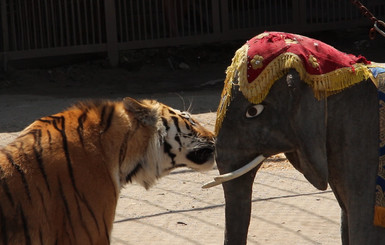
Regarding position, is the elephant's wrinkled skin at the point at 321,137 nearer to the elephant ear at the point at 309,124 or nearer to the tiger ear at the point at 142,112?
the elephant ear at the point at 309,124

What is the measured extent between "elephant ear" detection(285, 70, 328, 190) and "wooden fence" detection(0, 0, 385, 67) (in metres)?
9.24

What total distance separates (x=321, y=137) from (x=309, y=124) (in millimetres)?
84

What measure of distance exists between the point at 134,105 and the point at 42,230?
0.81 m

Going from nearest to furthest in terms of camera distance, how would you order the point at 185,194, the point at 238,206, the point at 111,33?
the point at 238,206, the point at 185,194, the point at 111,33

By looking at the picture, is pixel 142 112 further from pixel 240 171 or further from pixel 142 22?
pixel 142 22

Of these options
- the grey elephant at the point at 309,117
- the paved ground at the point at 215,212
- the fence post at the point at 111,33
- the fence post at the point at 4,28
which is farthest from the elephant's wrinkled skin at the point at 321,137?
the fence post at the point at 4,28

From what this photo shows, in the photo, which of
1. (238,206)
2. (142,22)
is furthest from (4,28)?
(238,206)

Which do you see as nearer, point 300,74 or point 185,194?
point 300,74

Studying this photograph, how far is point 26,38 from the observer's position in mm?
12781

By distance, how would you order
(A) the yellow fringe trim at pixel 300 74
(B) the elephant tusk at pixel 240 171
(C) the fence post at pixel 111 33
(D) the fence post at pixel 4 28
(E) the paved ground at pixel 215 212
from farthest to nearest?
(C) the fence post at pixel 111 33 < (D) the fence post at pixel 4 28 < (E) the paved ground at pixel 215 212 < (B) the elephant tusk at pixel 240 171 < (A) the yellow fringe trim at pixel 300 74

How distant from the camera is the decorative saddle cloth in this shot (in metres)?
3.64

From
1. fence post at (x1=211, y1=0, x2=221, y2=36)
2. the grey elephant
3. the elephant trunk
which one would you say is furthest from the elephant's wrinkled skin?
fence post at (x1=211, y1=0, x2=221, y2=36)

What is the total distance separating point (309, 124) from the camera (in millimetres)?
3635

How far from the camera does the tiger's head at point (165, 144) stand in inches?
163
